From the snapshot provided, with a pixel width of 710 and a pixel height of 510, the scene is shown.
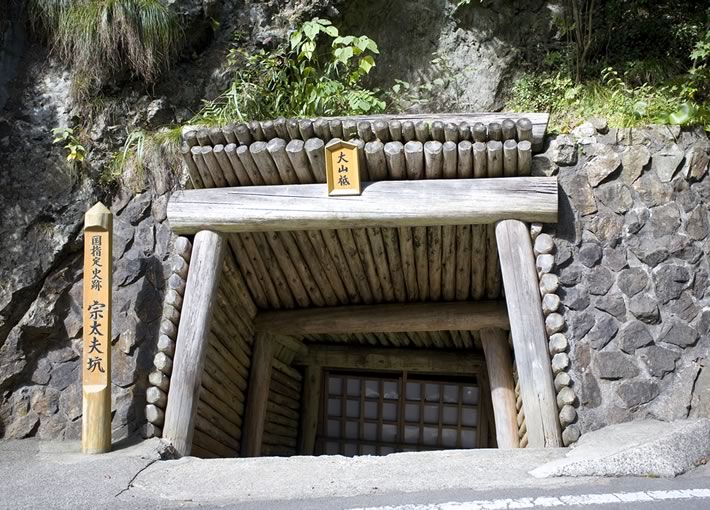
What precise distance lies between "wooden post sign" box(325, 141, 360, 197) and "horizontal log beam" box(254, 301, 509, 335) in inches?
72.9

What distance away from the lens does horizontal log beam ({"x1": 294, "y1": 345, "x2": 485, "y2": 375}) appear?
26.9ft

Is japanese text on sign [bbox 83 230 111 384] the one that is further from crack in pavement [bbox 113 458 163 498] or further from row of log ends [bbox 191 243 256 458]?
row of log ends [bbox 191 243 256 458]

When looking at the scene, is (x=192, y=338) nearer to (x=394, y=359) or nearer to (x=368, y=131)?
(x=368, y=131)

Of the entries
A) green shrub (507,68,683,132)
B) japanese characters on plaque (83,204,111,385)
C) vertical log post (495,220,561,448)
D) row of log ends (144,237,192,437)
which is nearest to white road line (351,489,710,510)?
vertical log post (495,220,561,448)

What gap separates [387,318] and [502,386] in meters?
1.32

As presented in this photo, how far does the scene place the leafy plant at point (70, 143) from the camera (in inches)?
262

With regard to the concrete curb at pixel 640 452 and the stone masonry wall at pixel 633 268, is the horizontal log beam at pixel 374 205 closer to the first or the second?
the stone masonry wall at pixel 633 268

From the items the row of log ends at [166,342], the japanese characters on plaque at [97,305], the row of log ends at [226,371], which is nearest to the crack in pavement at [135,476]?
the row of log ends at [166,342]

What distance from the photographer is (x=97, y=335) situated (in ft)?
17.9

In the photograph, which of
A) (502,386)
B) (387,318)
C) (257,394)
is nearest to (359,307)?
(387,318)

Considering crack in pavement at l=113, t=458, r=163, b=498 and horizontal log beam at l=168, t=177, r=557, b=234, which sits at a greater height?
horizontal log beam at l=168, t=177, r=557, b=234

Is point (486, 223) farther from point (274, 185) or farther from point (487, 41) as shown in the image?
point (487, 41)

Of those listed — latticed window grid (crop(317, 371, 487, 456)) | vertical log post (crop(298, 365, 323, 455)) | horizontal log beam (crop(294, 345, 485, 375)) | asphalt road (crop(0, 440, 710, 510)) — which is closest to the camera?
asphalt road (crop(0, 440, 710, 510))

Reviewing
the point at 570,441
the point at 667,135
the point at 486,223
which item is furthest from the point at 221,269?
the point at 667,135
